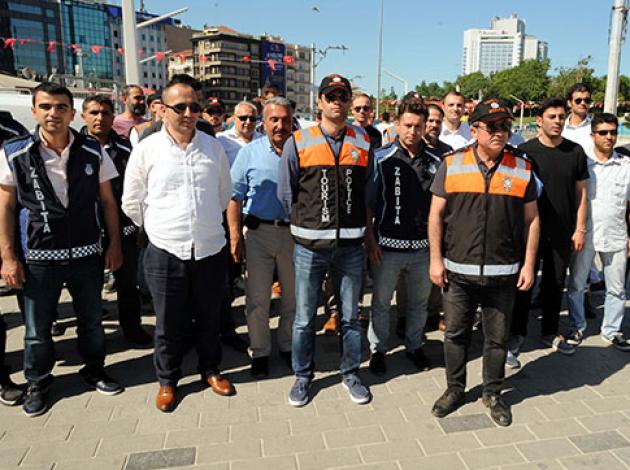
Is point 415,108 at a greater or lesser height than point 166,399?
greater

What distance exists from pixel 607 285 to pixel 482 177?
7.46 feet

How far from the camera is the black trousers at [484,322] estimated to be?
10.9 feet

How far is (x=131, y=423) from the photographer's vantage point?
129 inches

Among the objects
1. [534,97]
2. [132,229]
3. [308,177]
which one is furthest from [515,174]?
[534,97]

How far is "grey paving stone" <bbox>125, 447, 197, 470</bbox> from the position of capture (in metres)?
2.83

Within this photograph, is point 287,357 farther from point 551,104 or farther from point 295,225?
point 551,104

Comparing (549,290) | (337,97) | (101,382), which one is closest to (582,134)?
(549,290)

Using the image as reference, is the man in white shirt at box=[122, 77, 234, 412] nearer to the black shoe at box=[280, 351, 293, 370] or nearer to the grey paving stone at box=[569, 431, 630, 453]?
the black shoe at box=[280, 351, 293, 370]

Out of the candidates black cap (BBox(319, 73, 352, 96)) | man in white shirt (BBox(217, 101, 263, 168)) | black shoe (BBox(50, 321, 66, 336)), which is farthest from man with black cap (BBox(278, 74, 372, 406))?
black shoe (BBox(50, 321, 66, 336))

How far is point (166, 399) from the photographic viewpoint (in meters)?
3.45

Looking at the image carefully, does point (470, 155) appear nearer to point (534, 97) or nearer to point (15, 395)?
point (15, 395)

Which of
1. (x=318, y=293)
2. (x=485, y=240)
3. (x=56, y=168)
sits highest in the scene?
(x=56, y=168)

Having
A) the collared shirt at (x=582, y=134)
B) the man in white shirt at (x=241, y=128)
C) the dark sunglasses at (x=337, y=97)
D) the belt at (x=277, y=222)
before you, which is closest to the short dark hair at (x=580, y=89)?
the collared shirt at (x=582, y=134)

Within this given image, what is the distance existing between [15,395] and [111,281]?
8.37 feet
